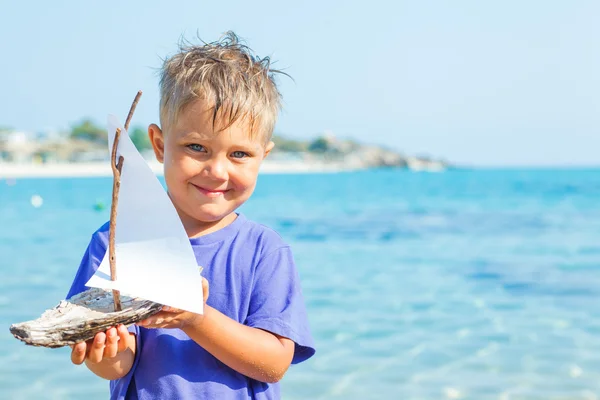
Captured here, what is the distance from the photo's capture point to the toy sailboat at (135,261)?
5.04 ft

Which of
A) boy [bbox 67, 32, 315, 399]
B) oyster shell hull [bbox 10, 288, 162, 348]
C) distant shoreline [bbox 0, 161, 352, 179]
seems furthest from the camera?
distant shoreline [bbox 0, 161, 352, 179]

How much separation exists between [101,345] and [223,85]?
0.66 metres

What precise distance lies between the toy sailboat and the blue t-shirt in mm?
275

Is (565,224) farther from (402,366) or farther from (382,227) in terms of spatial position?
(402,366)

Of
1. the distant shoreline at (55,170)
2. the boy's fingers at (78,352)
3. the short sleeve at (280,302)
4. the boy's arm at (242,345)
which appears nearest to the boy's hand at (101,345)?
the boy's fingers at (78,352)

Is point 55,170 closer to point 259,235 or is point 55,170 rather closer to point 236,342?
point 259,235

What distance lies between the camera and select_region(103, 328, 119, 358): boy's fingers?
1.56 m

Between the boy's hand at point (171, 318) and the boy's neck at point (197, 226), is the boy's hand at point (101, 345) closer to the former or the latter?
the boy's hand at point (171, 318)

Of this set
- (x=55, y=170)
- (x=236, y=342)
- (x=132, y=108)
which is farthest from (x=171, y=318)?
(x=55, y=170)

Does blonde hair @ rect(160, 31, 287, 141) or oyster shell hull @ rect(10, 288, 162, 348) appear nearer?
oyster shell hull @ rect(10, 288, 162, 348)

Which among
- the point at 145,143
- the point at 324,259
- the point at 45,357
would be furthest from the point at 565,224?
the point at 145,143

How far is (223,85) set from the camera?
5.83 ft

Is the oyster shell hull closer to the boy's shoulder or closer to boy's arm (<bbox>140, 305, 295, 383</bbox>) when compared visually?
boy's arm (<bbox>140, 305, 295, 383</bbox>)

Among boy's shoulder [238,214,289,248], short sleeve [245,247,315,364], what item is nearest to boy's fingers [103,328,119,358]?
short sleeve [245,247,315,364]
